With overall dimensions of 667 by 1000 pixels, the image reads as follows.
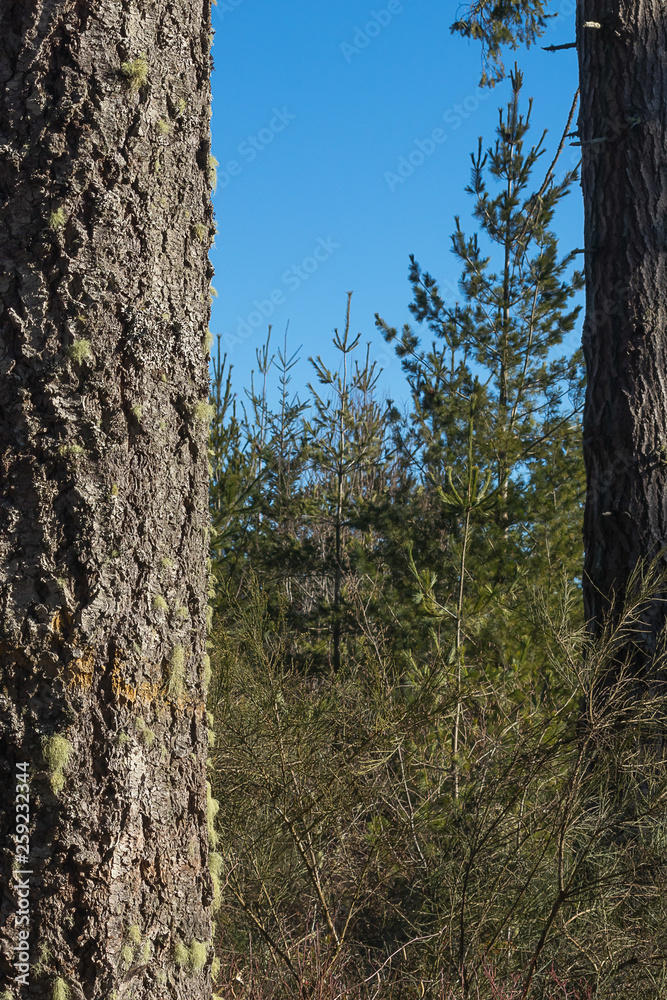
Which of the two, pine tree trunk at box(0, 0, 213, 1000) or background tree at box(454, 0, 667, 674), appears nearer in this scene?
pine tree trunk at box(0, 0, 213, 1000)

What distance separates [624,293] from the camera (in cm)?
404

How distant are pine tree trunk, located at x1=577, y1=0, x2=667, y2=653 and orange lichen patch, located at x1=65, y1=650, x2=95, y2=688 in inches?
115

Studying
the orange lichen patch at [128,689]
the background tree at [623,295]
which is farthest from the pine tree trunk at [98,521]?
the background tree at [623,295]

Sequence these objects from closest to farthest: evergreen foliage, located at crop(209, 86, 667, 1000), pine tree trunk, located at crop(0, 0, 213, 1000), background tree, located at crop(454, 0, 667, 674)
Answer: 1. pine tree trunk, located at crop(0, 0, 213, 1000)
2. evergreen foliage, located at crop(209, 86, 667, 1000)
3. background tree, located at crop(454, 0, 667, 674)

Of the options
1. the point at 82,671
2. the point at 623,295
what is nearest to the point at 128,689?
the point at 82,671

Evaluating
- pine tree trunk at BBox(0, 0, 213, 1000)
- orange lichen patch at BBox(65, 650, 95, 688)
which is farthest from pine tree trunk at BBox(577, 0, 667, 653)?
orange lichen patch at BBox(65, 650, 95, 688)

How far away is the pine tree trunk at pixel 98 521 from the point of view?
1602 mm

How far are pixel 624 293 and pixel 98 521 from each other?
10.9ft

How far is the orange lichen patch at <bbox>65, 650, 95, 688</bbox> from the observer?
1.63m

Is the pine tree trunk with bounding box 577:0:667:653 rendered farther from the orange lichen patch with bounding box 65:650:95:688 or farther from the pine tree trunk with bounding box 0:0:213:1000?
the orange lichen patch with bounding box 65:650:95:688

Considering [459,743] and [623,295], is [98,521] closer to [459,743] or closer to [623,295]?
[459,743]

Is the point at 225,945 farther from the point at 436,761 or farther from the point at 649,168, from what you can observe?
the point at 649,168

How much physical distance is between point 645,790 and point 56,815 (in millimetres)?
2917

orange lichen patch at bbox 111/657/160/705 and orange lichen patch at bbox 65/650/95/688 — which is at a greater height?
orange lichen patch at bbox 65/650/95/688
